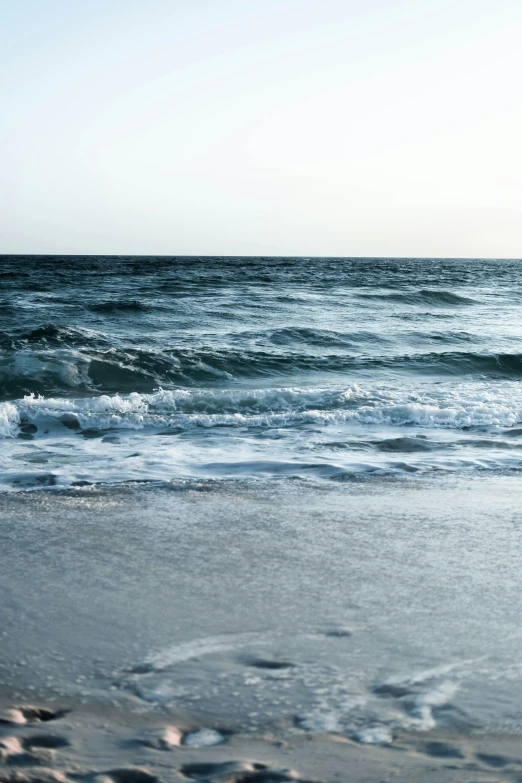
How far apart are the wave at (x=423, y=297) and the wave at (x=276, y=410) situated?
14.8 metres

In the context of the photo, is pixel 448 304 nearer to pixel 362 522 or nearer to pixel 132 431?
pixel 132 431

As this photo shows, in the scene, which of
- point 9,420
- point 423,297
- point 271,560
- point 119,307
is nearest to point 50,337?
point 119,307

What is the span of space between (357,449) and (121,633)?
3.95 m

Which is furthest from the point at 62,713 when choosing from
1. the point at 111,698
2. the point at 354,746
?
the point at 354,746

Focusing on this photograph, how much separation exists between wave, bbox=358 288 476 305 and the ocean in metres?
13.9

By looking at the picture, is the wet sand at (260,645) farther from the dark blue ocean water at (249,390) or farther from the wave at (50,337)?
the wave at (50,337)

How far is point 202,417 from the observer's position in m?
7.61

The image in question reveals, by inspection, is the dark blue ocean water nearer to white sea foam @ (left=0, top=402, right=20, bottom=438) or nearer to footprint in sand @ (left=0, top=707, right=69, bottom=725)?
white sea foam @ (left=0, top=402, right=20, bottom=438)

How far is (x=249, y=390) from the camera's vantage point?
9.45 metres

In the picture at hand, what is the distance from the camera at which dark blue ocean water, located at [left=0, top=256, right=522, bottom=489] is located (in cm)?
595

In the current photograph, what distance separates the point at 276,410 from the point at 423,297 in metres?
17.5

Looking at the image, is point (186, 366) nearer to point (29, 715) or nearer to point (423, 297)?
point (29, 715)

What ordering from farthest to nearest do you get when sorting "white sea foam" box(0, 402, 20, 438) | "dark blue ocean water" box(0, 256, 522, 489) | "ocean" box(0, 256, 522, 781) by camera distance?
1. "white sea foam" box(0, 402, 20, 438)
2. "dark blue ocean water" box(0, 256, 522, 489)
3. "ocean" box(0, 256, 522, 781)

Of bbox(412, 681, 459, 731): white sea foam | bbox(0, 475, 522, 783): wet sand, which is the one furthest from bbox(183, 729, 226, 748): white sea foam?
bbox(412, 681, 459, 731): white sea foam
